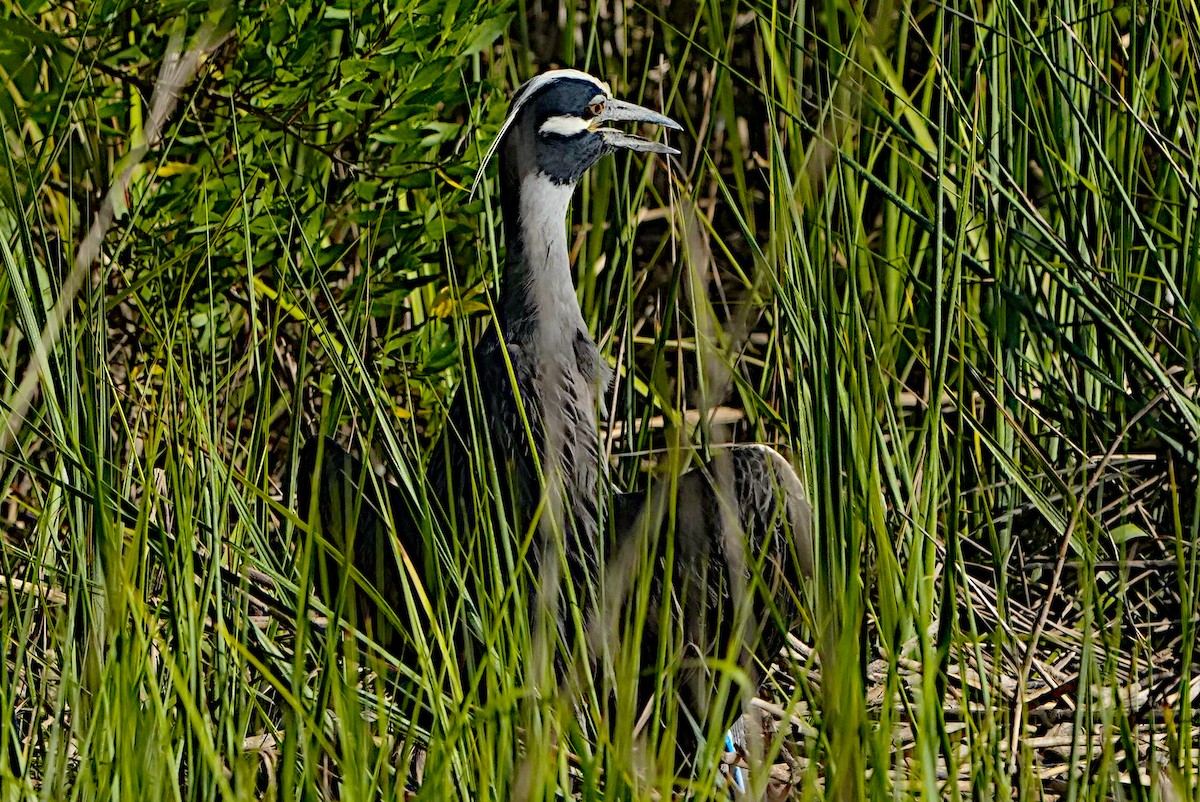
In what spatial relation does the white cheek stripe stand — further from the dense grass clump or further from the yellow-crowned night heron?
the dense grass clump

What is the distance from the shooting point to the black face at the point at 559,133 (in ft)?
7.77

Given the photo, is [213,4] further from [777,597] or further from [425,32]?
[777,597]

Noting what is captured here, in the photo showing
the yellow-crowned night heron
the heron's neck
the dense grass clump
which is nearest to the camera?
the dense grass clump

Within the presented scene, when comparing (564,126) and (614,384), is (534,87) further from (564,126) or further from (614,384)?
(614,384)

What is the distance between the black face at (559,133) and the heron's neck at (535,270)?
0.03m

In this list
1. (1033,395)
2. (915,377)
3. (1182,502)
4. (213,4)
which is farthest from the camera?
(915,377)

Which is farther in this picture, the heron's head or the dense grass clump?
the heron's head

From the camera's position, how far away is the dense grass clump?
4.46 ft

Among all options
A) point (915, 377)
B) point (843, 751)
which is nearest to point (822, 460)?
point (843, 751)

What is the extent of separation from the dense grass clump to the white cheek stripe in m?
0.11

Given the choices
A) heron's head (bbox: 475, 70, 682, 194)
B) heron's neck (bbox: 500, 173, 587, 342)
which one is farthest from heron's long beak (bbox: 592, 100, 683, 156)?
heron's neck (bbox: 500, 173, 587, 342)

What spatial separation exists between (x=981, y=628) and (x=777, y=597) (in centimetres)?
30

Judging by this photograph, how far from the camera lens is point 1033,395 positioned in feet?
8.58

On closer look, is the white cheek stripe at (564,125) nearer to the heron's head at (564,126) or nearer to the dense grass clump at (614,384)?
the heron's head at (564,126)
